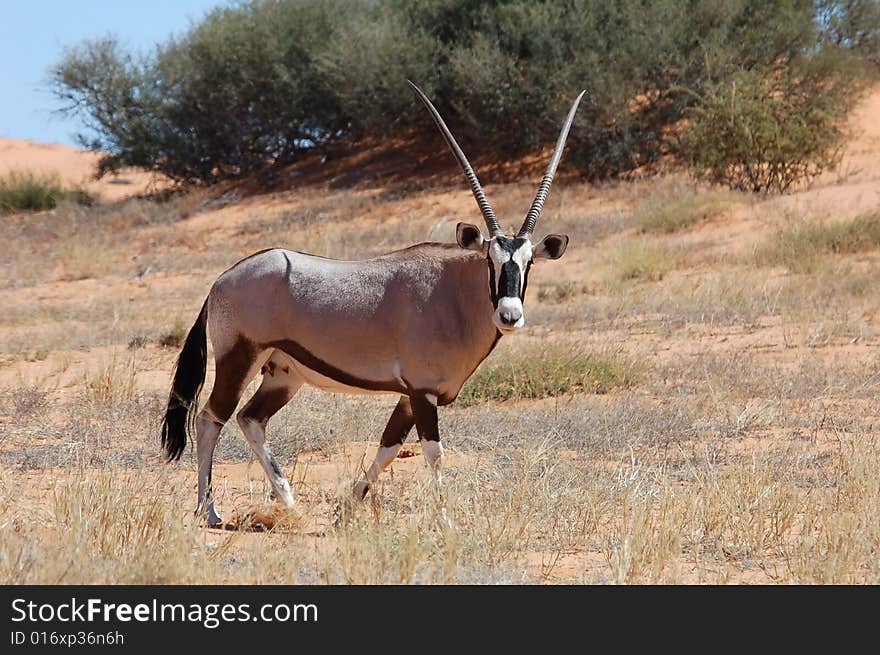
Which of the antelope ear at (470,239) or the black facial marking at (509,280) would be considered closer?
the black facial marking at (509,280)

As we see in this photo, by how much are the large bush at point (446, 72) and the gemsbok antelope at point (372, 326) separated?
15.2 meters

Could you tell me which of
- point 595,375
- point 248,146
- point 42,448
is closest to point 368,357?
point 42,448

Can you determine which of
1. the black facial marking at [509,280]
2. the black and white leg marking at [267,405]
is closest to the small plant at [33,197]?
the black and white leg marking at [267,405]

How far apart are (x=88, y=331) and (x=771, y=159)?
1094 centimetres

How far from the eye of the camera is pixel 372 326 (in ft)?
19.7

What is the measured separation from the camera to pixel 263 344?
6.19 m

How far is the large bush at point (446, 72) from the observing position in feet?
78.0

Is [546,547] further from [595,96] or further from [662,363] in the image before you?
[595,96]

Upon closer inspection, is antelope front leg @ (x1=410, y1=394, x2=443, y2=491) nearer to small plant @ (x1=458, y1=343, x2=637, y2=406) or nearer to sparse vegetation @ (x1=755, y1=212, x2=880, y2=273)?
small plant @ (x1=458, y1=343, x2=637, y2=406)

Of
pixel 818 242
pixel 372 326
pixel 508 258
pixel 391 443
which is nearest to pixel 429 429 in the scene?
pixel 391 443

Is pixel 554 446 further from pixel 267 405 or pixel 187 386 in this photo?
pixel 187 386

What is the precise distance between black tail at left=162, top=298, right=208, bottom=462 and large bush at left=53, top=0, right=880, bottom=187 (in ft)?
49.6

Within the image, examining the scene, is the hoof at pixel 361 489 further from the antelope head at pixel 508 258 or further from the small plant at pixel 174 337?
the small plant at pixel 174 337

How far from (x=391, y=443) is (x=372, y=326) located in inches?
22.5
